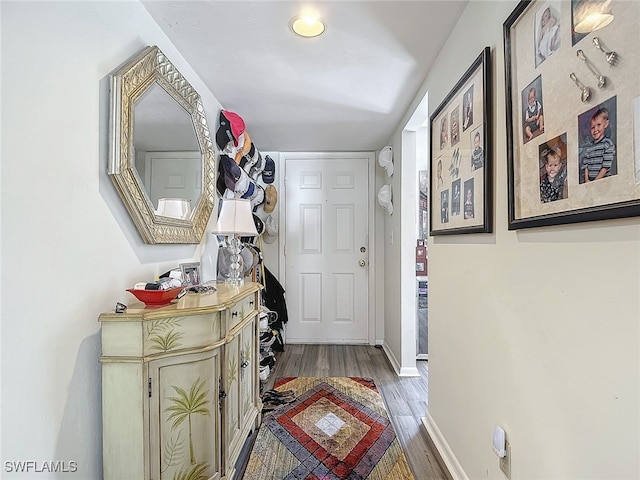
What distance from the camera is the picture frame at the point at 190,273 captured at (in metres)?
1.75

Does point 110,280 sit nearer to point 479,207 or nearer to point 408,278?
point 479,207

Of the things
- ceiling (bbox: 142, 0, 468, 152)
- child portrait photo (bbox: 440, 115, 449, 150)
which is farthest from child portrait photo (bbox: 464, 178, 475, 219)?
ceiling (bbox: 142, 0, 468, 152)

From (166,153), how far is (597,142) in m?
1.72

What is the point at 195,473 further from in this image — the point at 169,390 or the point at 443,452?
the point at 443,452

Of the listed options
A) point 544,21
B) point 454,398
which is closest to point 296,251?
point 454,398

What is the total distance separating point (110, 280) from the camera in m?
1.25

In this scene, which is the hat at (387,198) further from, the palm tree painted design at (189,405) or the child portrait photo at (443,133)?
the palm tree painted design at (189,405)

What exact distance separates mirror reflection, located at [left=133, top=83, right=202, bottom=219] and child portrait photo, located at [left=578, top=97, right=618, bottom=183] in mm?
1555

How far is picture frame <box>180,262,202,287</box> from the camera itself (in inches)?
68.9

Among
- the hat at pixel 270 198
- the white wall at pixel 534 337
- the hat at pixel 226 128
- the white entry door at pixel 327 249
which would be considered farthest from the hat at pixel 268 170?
the white wall at pixel 534 337

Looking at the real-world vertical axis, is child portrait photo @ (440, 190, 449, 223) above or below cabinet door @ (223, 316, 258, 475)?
above

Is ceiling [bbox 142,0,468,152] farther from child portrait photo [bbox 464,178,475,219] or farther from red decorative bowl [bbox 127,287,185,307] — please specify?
red decorative bowl [bbox 127,287,185,307]

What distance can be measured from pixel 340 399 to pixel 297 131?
2312 millimetres

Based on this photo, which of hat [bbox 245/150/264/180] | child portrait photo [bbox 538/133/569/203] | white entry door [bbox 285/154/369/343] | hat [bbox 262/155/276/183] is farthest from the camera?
white entry door [bbox 285/154/369/343]
